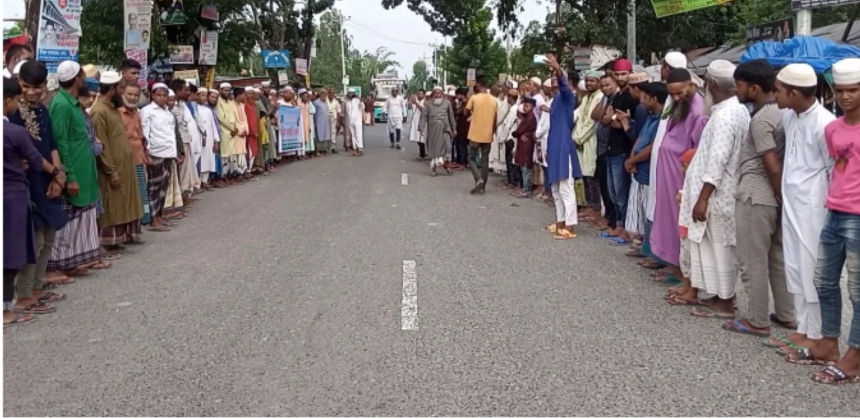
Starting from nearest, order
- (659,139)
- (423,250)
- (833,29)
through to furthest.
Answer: (659,139) < (423,250) < (833,29)

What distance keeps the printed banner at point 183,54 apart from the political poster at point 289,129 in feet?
9.86

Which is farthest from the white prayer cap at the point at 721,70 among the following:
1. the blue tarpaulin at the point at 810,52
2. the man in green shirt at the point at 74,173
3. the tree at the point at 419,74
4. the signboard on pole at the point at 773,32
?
the tree at the point at 419,74

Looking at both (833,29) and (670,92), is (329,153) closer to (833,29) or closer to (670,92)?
(833,29)

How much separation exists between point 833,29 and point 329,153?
13126 millimetres

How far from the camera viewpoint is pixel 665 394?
175 inches

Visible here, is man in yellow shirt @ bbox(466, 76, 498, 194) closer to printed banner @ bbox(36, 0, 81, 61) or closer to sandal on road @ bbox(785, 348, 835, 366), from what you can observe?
printed banner @ bbox(36, 0, 81, 61)

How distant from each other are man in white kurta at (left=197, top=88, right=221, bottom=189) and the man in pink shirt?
1062cm

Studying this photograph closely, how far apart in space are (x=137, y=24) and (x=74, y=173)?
22.7ft

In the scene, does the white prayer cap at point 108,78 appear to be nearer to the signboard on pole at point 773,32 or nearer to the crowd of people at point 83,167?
the crowd of people at point 83,167

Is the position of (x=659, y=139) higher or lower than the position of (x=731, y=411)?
higher

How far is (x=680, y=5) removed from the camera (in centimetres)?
1555

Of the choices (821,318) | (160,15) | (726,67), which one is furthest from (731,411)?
(160,15)

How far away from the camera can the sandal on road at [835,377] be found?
4582 millimetres

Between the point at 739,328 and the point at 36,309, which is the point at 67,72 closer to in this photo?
the point at 36,309
